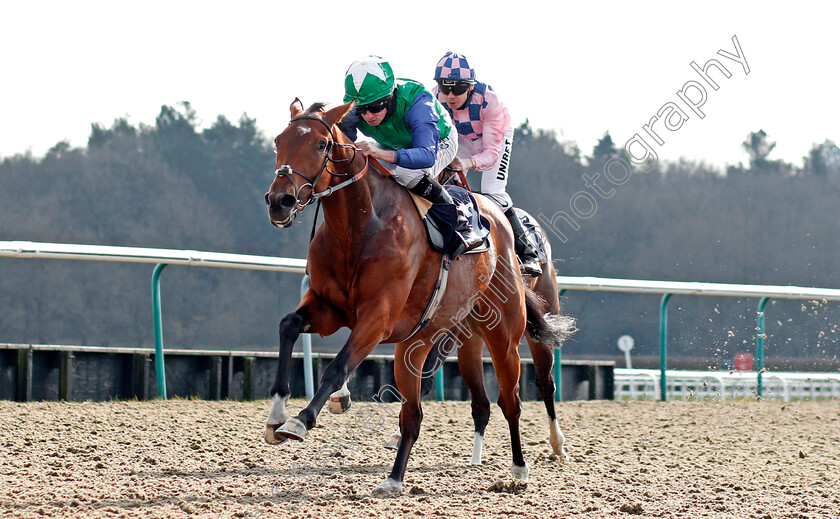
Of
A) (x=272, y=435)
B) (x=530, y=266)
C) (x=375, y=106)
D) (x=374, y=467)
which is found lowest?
(x=374, y=467)

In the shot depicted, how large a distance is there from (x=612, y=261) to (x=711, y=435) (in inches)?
1900

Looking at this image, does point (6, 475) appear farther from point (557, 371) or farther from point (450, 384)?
point (557, 371)

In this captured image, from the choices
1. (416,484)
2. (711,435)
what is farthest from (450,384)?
(416,484)

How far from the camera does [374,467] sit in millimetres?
5773

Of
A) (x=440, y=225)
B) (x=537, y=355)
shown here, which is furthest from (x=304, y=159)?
(x=537, y=355)

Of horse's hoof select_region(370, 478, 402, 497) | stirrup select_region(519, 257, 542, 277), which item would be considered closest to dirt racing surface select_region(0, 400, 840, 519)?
horse's hoof select_region(370, 478, 402, 497)

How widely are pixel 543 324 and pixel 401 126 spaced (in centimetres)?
200

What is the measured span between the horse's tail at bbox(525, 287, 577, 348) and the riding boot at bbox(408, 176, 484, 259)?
1212 millimetres

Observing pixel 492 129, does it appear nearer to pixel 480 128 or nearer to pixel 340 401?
pixel 480 128

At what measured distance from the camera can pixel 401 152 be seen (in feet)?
15.7

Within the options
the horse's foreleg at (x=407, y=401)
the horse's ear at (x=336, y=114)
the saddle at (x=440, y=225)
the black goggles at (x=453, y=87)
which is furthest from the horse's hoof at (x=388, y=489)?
the black goggles at (x=453, y=87)

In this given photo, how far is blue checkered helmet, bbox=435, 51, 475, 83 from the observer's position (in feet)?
19.9

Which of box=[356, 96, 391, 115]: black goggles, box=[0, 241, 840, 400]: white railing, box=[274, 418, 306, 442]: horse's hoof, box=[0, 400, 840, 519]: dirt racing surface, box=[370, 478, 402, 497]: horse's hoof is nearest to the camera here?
box=[274, 418, 306, 442]: horse's hoof

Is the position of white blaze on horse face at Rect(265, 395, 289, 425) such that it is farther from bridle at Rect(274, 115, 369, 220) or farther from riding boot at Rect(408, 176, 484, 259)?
riding boot at Rect(408, 176, 484, 259)
